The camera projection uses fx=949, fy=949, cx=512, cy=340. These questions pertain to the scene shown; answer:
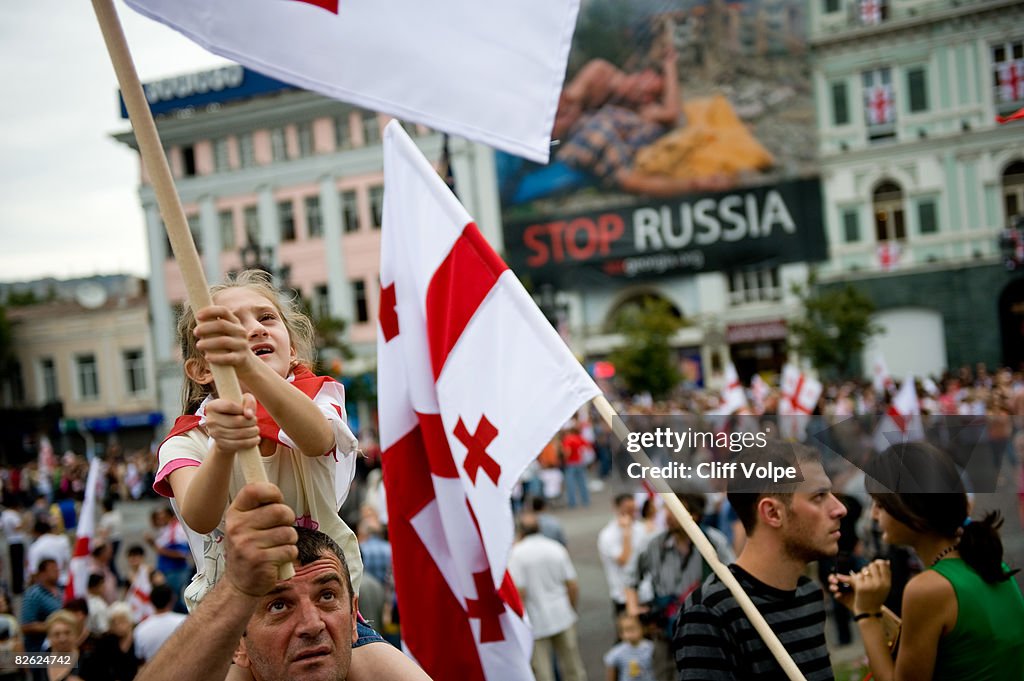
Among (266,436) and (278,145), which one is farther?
(278,145)

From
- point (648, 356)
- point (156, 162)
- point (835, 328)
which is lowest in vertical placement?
point (648, 356)

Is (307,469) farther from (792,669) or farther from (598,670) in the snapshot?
(598,670)

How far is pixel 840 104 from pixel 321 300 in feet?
73.9

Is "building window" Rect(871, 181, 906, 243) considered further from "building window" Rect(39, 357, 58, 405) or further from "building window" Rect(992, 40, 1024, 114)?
"building window" Rect(39, 357, 58, 405)

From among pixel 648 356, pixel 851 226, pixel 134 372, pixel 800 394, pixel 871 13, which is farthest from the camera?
pixel 134 372

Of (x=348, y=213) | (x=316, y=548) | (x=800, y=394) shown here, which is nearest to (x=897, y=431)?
(x=316, y=548)

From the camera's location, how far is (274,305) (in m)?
2.36

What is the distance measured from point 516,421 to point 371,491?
814 cm

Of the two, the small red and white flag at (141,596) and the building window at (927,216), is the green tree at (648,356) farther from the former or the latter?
the small red and white flag at (141,596)

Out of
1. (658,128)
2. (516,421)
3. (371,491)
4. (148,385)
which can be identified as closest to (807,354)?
(658,128)

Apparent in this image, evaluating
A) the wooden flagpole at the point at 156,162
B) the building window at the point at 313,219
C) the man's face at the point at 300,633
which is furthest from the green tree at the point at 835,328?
the wooden flagpole at the point at 156,162

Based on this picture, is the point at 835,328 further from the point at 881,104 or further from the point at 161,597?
the point at 161,597

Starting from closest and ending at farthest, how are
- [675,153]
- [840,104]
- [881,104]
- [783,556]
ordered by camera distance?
[783,556], [881,104], [840,104], [675,153]

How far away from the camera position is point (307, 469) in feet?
7.36
